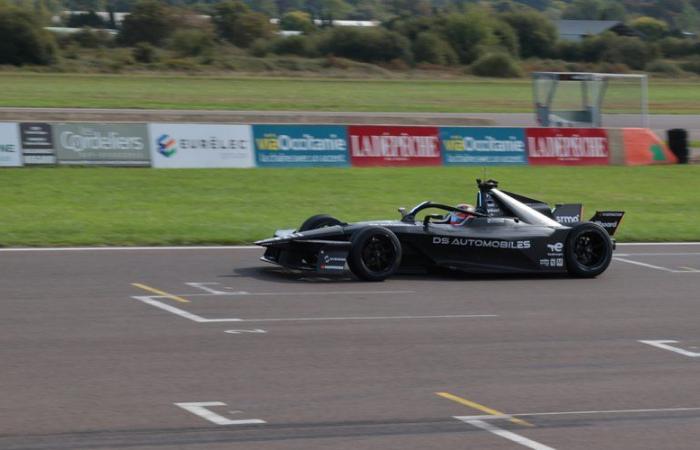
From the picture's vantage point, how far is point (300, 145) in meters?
27.8

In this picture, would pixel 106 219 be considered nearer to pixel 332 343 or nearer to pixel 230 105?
pixel 332 343

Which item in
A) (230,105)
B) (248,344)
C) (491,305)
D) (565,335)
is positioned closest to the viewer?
(248,344)

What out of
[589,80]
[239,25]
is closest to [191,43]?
[239,25]

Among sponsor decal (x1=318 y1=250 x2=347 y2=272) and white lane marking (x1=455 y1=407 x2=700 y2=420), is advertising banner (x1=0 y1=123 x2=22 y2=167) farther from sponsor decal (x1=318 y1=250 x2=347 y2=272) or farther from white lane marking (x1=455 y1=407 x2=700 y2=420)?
white lane marking (x1=455 y1=407 x2=700 y2=420)

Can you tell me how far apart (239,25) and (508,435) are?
80.9m

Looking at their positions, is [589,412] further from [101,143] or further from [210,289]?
[101,143]

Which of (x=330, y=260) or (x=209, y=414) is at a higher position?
(x=330, y=260)

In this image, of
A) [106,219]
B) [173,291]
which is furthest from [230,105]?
[173,291]

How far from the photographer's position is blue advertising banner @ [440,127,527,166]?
29359 mm

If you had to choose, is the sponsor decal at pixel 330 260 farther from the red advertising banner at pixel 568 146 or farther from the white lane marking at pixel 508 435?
the red advertising banner at pixel 568 146

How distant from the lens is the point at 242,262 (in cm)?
1642

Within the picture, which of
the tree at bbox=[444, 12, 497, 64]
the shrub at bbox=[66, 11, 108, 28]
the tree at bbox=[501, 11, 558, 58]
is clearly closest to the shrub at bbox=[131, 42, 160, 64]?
the tree at bbox=[444, 12, 497, 64]

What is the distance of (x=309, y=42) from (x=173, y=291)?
71.6m

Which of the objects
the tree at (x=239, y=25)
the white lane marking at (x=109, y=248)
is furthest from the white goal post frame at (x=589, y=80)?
the tree at (x=239, y=25)
